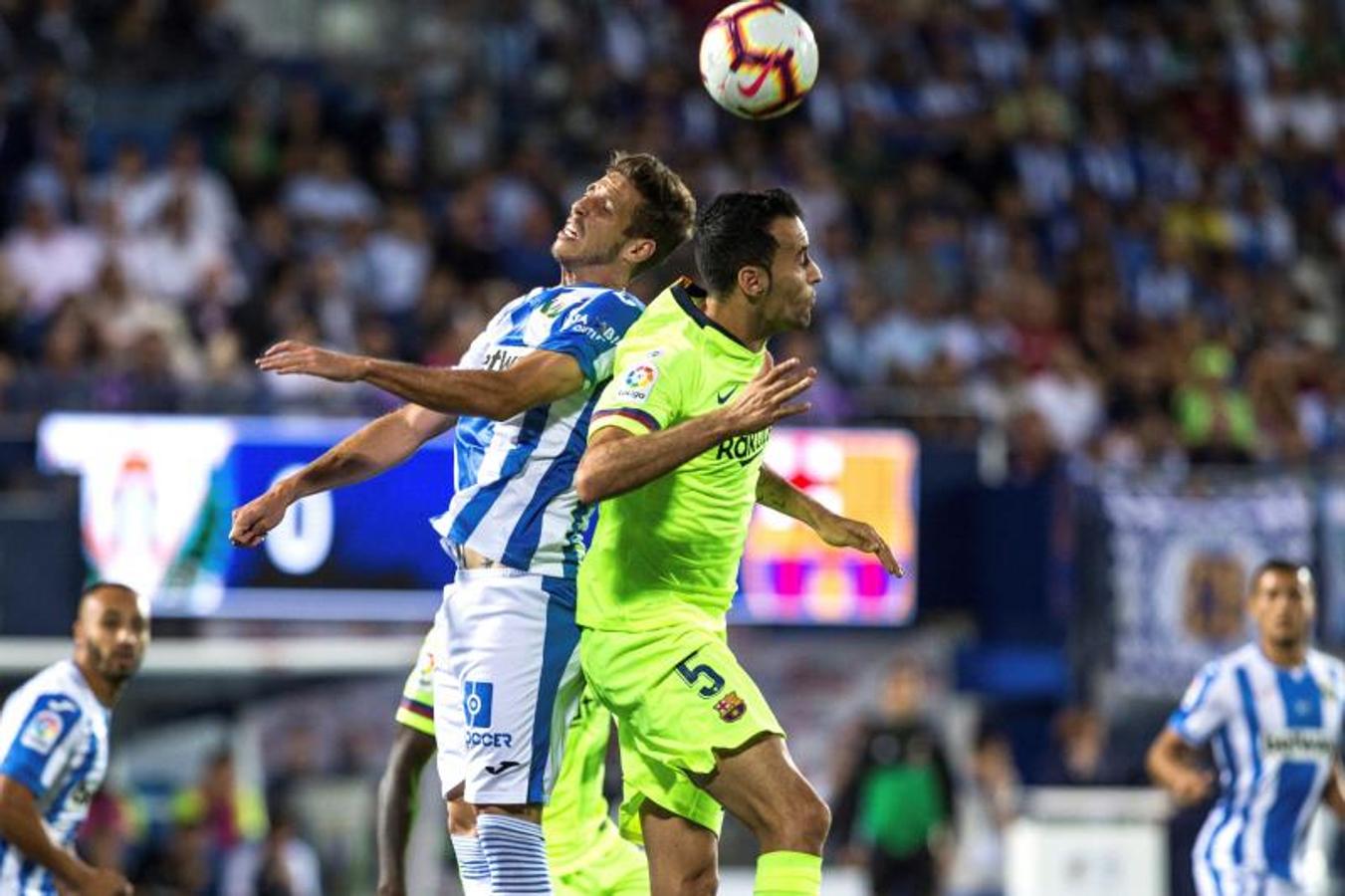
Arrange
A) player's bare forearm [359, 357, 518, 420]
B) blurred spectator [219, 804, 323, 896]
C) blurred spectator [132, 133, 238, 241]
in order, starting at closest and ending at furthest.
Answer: player's bare forearm [359, 357, 518, 420] → blurred spectator [219, 804, 323, 896] → blurred spectator [132, 133, 238, 241]

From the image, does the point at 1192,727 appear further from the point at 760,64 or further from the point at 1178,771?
the point at 760,64

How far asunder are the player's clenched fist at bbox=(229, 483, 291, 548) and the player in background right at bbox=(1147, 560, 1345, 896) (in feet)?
13.0

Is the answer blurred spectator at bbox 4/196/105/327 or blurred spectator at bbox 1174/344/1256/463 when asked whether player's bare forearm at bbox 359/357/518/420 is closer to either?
blurred spectator at bbox 4/196/105/327

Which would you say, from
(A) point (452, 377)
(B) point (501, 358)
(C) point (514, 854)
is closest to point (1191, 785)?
(C) point (514, 854)

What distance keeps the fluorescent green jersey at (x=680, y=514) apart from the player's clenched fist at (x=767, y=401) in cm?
40

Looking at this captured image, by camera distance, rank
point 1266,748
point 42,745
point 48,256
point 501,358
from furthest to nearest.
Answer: point 48,256, point 1266,748, point 42,745, point 501,358

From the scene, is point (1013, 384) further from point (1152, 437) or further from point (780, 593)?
point (780, 593)

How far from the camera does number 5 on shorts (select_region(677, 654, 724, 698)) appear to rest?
274 inches

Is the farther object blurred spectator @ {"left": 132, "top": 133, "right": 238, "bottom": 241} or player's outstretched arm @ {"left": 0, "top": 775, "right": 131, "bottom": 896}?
blurred spectator @ {"left": 132, "top": 133, "right": 238, "bottom": 241}

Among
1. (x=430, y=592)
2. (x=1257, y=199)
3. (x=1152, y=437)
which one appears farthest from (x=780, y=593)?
(x=1257, y=199)

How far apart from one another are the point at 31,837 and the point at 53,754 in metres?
0.29

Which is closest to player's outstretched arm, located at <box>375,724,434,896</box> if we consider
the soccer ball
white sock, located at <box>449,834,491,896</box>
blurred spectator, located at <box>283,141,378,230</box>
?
white sock, located at <box>449,834,491,896</box>

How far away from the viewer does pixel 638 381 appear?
6.84 m

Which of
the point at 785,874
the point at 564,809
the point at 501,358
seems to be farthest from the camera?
the point at 564,809
